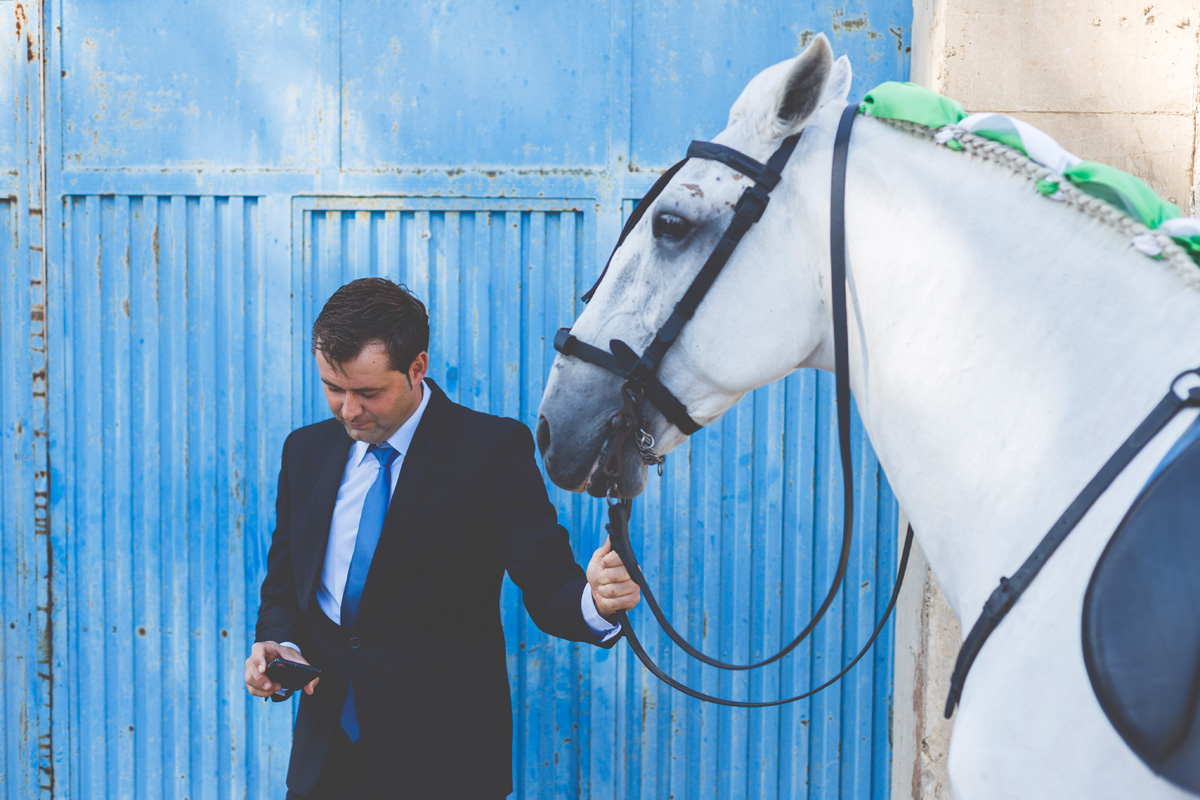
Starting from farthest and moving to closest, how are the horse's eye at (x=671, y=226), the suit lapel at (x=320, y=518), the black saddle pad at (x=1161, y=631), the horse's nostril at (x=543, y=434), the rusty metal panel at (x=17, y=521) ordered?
the rusty metal panel at (x=17, y=521)
the suit lapel at (x=320, y=518)
the horse's nostril at (x=543, y=434)
the horse's eye at (x=671, y=226)
the black saddle pad at (x=1161, y=631)

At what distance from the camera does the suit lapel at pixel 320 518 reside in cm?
206

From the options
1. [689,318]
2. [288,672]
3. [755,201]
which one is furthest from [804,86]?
[288,672]

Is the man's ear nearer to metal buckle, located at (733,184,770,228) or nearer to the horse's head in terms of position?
the horse's head

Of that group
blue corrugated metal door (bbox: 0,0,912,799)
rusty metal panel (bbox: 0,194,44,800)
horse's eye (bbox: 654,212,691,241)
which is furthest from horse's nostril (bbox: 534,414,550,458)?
rusty metal panel (bbox: 0,194,44,800)

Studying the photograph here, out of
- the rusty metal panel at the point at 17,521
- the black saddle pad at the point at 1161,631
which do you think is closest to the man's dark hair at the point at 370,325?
the black saddle pad at the point at 1161,631

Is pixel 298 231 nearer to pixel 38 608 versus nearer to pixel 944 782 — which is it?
pixel 38 608

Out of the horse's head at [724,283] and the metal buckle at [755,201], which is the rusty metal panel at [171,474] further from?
the metal buckle at [755,201]

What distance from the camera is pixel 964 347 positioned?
3.71ft

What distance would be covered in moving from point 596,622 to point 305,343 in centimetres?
182

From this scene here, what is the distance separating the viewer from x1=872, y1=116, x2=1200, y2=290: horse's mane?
1.01 metres

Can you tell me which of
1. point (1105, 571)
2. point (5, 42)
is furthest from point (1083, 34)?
point (5, 42)

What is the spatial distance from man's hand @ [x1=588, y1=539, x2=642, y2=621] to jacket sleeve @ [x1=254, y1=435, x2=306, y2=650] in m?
0.95

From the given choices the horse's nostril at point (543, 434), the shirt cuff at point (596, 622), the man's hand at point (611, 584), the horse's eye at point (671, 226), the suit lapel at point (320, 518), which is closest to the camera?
the horse's eye at point (671, 226)

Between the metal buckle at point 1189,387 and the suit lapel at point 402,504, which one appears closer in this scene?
the metal buckle at point 1189,387
